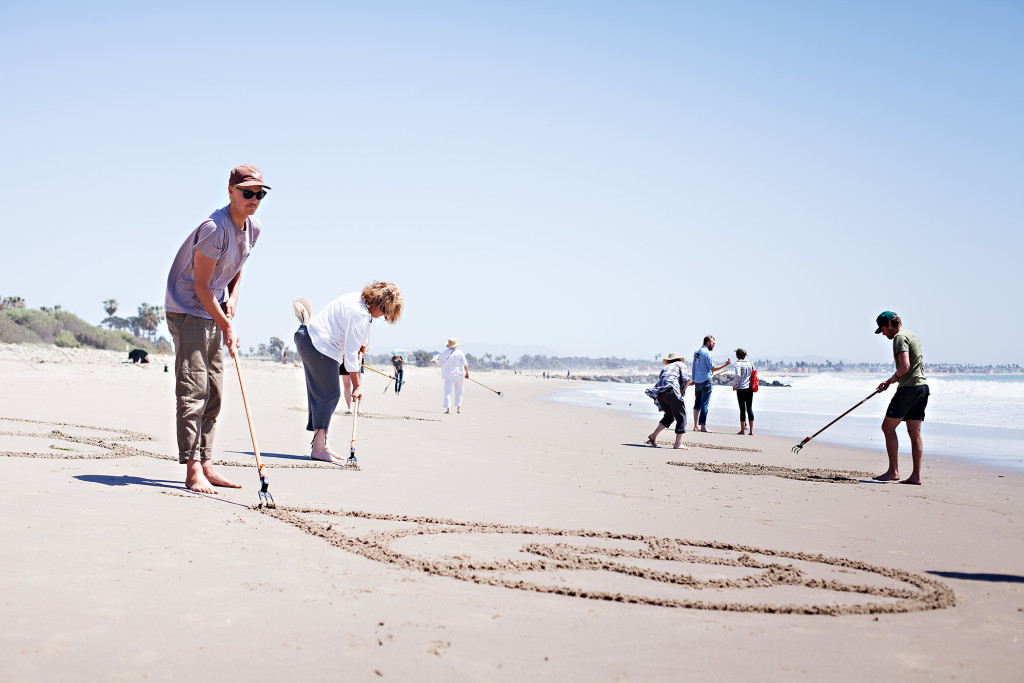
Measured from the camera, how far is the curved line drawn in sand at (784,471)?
8656mm

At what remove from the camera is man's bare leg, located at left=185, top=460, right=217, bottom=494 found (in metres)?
5.55

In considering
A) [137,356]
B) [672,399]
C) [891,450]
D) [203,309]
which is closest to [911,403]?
[891,450]

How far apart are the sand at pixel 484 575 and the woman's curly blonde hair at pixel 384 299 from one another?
1457 mm

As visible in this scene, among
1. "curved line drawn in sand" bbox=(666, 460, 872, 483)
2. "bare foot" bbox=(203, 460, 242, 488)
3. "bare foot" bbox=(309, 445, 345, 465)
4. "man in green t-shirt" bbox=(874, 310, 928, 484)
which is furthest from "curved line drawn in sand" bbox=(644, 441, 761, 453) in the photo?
"bare foot" bbox=(203, 460, 242, 488)

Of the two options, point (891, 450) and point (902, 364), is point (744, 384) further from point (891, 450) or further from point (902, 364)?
point (891, 450)

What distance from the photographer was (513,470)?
804 cm

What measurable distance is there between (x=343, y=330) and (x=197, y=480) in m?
2.32

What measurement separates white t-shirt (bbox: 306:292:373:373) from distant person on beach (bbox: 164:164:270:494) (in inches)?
64.0

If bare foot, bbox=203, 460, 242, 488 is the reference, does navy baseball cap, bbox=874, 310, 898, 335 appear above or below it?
above

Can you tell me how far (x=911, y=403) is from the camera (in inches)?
335

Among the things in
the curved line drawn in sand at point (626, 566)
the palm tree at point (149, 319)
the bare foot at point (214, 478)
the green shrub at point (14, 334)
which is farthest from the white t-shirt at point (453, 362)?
the palm tree at point (149, 319)

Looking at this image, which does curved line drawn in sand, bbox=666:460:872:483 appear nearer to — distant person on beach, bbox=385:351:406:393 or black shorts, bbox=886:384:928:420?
black shorts, bbox=886:384:928:420

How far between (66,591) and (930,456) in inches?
447

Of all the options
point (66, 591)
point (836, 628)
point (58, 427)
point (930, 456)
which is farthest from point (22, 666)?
point (930, 456)
